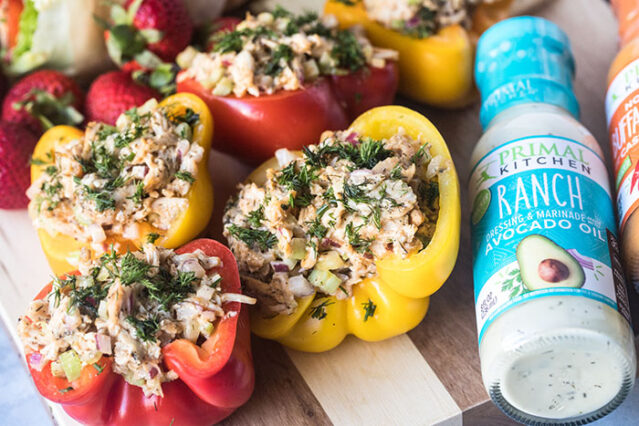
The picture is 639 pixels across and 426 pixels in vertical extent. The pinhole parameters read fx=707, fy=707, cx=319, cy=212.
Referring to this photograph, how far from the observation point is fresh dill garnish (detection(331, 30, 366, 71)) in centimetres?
195

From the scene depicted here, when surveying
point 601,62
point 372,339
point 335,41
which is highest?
point 335,41

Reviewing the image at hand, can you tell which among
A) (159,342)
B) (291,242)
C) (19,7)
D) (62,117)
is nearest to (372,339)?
(291,242)

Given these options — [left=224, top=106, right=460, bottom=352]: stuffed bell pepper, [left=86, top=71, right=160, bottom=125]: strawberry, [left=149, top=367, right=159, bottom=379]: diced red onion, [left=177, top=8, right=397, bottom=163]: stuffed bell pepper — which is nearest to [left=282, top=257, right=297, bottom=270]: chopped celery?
[left=224, top=106, right=460, bottom=352]: stuffed bell pepper

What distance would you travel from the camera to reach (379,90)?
1994mm

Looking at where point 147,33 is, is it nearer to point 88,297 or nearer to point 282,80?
point 282,80

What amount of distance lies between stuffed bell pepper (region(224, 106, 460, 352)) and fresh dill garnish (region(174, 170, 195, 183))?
11 cm

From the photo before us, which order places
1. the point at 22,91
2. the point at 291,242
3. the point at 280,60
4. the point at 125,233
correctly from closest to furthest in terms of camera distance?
1. the point at 291,242
2. the point at 125,233
3. the point at 280,60
4. the point at 22,91

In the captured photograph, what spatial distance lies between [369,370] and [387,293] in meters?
0.20

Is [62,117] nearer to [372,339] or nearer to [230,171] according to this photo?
[230,171]

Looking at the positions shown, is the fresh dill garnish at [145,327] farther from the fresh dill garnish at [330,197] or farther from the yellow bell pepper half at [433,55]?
the yellow bell pepper half at [433,55]

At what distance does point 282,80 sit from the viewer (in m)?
1.80

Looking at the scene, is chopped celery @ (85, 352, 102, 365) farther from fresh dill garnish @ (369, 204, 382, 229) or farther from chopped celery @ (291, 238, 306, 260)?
fresh dill garnish @ (369, 204, 382, 229)

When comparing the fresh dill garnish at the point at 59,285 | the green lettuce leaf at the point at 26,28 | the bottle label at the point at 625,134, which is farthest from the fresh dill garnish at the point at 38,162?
the bottle label at the point at 625,134

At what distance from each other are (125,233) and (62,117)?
2.34 feet
